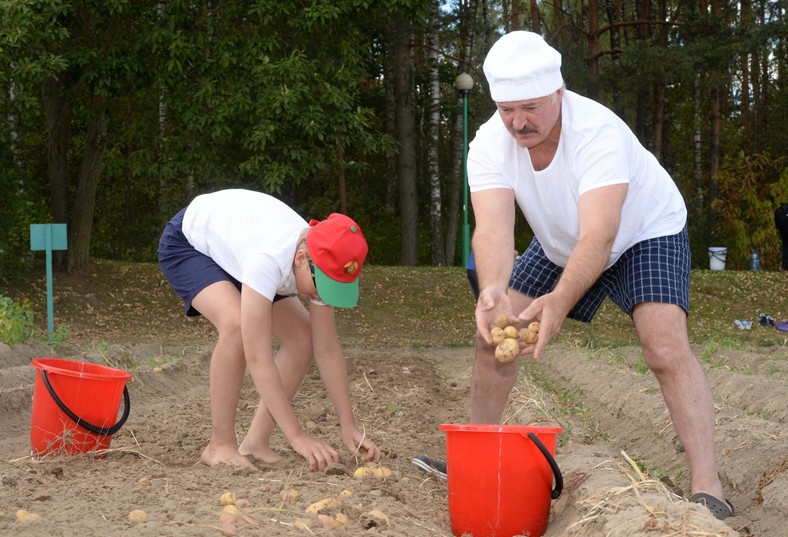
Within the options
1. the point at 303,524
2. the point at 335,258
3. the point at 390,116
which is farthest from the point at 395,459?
the point at 390,116

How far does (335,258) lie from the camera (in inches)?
159

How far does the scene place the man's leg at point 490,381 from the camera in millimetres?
4234

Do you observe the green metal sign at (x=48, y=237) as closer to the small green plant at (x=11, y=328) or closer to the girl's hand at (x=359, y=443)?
the small green plant at (x=11, y=328)

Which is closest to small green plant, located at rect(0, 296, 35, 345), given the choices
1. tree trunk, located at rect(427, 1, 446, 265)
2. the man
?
the man

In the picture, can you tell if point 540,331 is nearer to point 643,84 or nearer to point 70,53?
point 70,53

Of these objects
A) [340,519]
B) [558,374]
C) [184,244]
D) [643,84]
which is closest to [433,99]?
[643,84]

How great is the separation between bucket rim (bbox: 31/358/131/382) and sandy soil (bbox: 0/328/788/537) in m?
0.38

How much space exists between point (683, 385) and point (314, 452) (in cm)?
156

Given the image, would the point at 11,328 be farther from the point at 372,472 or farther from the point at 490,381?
the point at 490,381

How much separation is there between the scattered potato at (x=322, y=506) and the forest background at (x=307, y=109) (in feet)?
32.4

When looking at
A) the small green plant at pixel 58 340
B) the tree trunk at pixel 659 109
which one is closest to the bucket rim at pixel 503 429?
the small green plant at pixel 58 340

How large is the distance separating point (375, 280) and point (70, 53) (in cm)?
582

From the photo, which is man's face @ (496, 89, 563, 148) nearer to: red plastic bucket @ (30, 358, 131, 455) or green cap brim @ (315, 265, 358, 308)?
green cap brim @ (315, 265, 358, 308)

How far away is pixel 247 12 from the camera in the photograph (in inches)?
566
